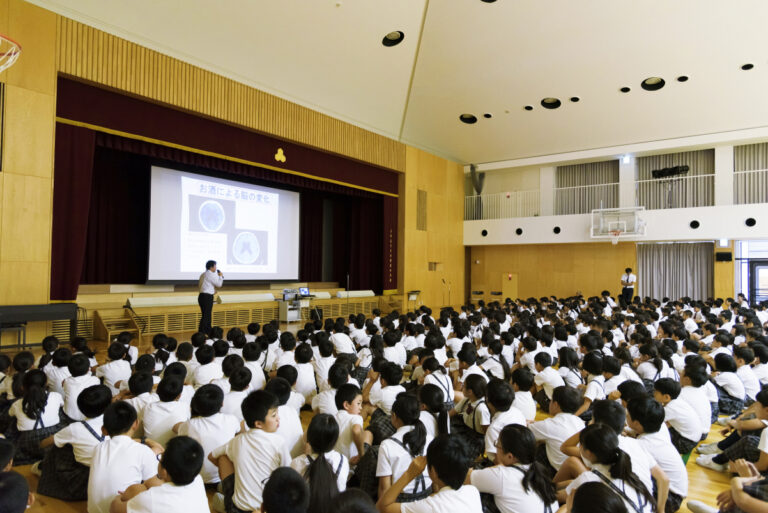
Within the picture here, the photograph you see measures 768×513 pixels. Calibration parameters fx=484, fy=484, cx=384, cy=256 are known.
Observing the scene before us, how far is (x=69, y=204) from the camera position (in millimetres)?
6945

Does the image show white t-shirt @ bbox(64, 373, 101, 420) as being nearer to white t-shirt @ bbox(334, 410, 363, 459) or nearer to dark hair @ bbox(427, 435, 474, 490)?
white t-shirt @ bbox(334, 410, 363, 459)

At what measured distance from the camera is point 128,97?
7367 millimetres

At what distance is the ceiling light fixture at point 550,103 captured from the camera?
11.4 m

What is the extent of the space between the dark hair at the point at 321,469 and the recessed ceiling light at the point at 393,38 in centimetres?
851

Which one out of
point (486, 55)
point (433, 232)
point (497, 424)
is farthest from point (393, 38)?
point (497, 424)

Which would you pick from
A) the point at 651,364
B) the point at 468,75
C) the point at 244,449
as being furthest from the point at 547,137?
the point at 244,449

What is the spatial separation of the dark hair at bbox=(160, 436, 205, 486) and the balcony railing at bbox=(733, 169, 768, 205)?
14.1m

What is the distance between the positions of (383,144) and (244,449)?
34.4 feet

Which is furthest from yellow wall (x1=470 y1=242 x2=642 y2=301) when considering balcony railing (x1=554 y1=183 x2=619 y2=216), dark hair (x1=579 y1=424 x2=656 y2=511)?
dark hair (x1=579 y1=424 x2=656 y2=511)

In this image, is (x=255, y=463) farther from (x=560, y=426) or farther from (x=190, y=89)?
(x=190, y=89)

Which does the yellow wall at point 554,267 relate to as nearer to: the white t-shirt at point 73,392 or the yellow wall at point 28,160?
the yellow wall at point 28,160

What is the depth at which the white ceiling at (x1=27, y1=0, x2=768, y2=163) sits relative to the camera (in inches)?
306

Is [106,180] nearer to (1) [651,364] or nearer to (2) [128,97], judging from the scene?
(2) [128,97]

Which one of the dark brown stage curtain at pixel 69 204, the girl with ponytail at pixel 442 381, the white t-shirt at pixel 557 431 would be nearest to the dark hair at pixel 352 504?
the white t-shirt at pixel 557 431
